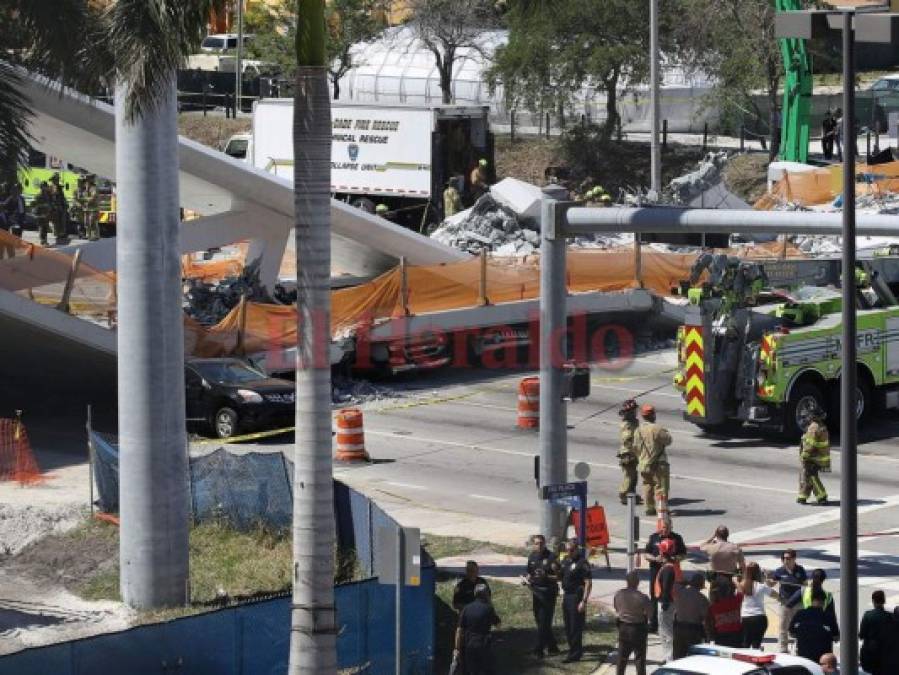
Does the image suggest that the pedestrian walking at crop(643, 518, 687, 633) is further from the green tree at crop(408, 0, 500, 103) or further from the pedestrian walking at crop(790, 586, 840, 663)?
the green tree at crop(408, 0, 500, 103)

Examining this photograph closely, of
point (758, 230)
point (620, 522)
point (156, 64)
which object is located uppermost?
point (156, 64)

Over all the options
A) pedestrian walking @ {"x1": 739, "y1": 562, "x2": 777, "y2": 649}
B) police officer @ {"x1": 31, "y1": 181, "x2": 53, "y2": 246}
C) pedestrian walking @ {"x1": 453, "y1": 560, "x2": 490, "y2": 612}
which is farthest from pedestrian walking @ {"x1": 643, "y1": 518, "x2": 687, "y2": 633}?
police officer @ {"x1": 31, "y1": 181, "x2": 53, "y2": 246}

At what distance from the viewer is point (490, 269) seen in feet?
120

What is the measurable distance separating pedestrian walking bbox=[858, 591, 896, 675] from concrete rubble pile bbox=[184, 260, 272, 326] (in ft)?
64.2

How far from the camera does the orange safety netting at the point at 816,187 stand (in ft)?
155

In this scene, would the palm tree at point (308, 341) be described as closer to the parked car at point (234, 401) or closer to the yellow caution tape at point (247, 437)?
the yellow caution tape at point (247, 437)

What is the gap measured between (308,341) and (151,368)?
18.6 feet

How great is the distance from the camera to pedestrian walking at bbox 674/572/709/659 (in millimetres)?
18672

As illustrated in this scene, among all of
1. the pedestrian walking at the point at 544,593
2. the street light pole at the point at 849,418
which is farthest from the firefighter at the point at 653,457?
the street light pole at the point at 849,418

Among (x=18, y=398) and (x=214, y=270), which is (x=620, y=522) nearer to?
(x=18, y=398)

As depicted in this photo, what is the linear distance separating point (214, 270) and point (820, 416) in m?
16.6

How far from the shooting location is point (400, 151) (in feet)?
171

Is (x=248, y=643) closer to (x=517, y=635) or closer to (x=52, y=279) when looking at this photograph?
(x=517, y=635)

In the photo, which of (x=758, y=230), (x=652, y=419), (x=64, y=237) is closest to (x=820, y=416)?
(x=652, y=419)
